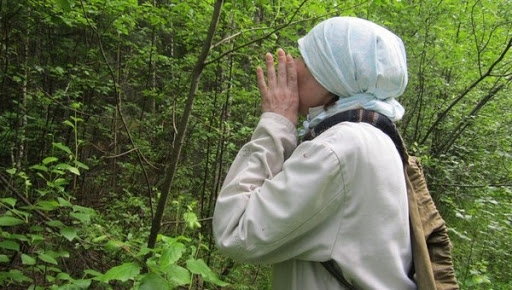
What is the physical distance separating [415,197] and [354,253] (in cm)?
33

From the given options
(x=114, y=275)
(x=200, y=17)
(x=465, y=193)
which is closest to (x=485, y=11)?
(x=465, y=193)

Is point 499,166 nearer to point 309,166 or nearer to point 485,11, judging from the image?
point 485,11

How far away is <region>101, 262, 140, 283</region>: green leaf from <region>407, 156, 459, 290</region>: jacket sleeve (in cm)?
98

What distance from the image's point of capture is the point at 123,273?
1.28 meters

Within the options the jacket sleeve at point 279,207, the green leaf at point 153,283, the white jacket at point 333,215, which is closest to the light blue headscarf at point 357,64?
the white jacket at point 333,215

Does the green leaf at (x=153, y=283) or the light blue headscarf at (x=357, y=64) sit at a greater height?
the light blue headscarf at (x=357, y=64)

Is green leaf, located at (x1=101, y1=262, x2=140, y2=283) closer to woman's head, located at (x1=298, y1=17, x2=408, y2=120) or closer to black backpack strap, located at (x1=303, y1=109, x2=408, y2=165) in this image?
black backpack strap, located at (x1=303, y1=109, x2=408, y2=165)

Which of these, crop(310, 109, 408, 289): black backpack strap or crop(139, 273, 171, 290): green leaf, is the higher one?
crop(310, 109, 408, 289): black backpack strap

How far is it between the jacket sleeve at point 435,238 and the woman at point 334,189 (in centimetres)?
10

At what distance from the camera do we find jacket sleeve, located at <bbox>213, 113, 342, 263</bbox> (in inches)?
42.9

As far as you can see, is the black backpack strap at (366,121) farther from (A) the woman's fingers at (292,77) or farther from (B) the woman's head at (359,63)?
(A) the woman's fingers at (292,77)

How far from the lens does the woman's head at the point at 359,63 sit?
1.21 m

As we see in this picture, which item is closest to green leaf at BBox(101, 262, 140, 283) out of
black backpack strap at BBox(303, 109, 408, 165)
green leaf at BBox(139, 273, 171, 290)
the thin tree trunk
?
green leaf at BBox(139, 273, 171, 290)

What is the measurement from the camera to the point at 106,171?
646 centimetres
